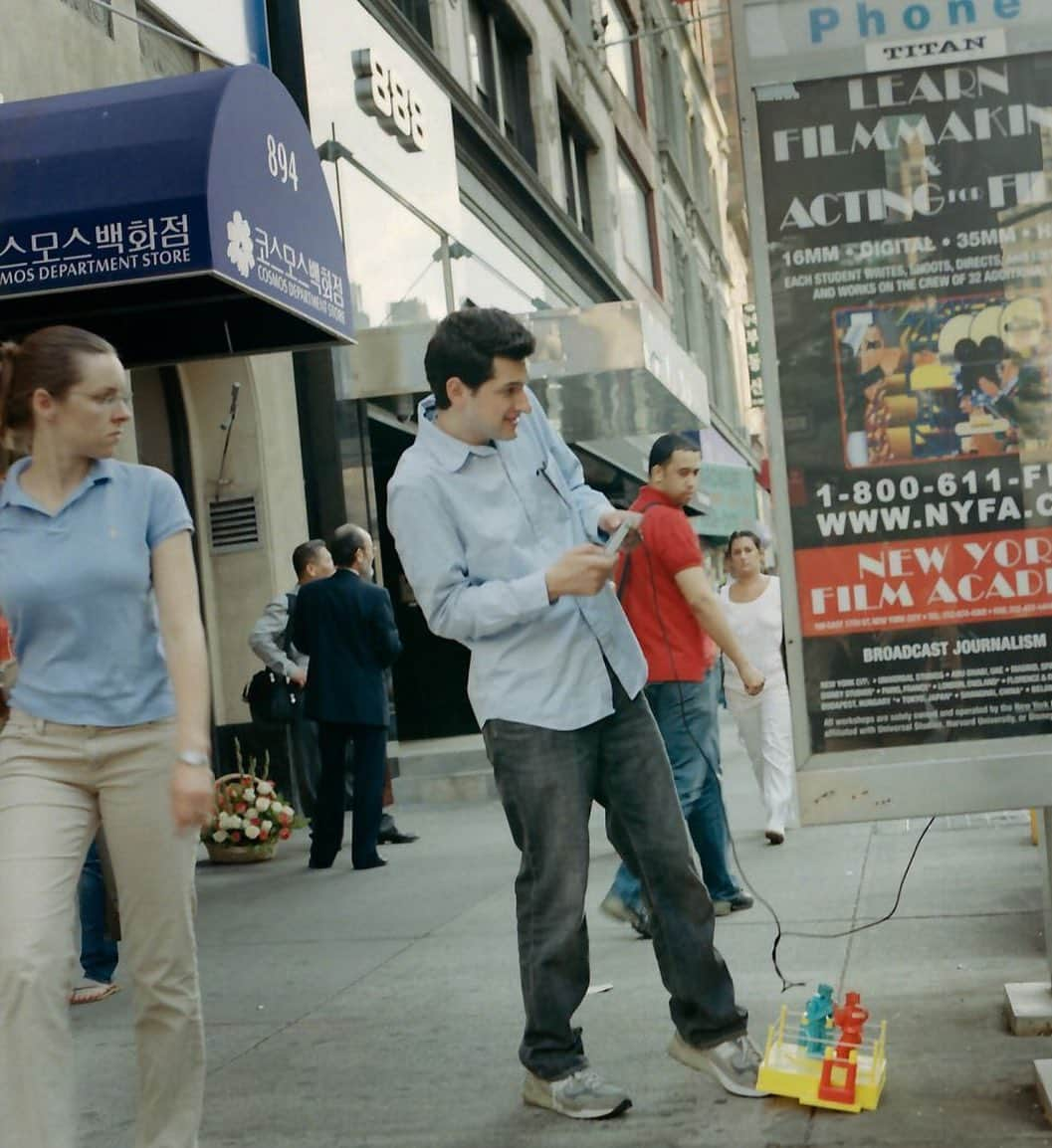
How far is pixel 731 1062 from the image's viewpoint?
4223 millimetres

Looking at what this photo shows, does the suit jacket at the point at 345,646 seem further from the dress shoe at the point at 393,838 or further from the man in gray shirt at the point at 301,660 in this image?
the dress shoe at the point at 393,838

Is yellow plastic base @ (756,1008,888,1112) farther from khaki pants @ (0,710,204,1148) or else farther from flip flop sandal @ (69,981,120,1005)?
flip flop sandal @ (69,981,120,1005)

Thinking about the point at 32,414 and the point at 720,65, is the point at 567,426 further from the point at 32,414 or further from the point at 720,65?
the point at 720,65

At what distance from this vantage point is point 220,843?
9.73m

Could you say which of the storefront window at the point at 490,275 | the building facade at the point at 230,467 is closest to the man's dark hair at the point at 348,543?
the building facade at the point at 230,467

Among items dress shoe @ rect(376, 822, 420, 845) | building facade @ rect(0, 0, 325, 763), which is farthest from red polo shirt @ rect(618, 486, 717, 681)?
building facade @ rect(0, 0, 325, 763)

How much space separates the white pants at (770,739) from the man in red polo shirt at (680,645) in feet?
6.45

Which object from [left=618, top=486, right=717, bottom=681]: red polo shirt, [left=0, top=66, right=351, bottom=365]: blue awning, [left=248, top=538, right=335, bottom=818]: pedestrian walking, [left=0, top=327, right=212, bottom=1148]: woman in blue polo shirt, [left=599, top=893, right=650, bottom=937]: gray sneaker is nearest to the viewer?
[left=0, top=327, right=212, bottom=1148]: woman in blue polo shirt

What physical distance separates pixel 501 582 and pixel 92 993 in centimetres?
292

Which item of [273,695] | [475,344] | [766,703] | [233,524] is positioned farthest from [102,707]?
[233,524]

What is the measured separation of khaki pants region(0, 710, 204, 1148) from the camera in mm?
3248

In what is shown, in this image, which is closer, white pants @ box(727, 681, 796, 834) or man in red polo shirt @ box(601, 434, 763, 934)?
man in red polo shirt @ box(601, 434, 763, 934)

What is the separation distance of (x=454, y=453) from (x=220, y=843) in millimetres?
5994

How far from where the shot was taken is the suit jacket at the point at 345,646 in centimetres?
940
